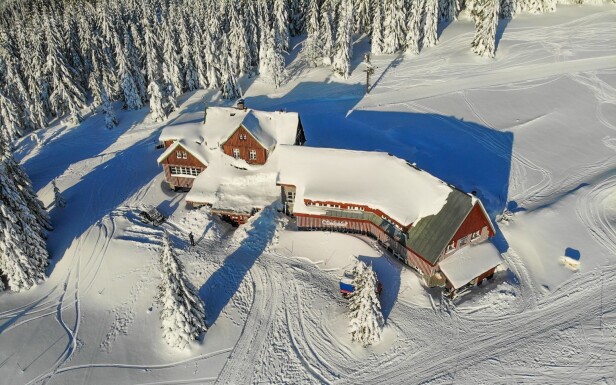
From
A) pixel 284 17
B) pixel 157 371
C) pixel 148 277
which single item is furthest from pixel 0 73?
pixel 157 371

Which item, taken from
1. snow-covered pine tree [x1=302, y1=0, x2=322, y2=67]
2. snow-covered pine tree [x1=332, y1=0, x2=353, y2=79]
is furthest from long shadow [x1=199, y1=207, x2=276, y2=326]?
snow-covered pine tree [x1=302, y1=0, x2=322, y2=67]

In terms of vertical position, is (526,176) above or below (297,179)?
below

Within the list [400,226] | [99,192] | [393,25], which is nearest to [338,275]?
[400,226]

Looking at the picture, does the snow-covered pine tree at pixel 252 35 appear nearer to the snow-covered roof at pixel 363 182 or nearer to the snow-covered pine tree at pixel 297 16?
the snow-covered pine tree at pixel 297 16

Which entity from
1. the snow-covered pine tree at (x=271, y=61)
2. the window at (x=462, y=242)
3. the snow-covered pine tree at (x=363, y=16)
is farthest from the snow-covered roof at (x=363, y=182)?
the snow-covered pine tree at (x=363, y=16)

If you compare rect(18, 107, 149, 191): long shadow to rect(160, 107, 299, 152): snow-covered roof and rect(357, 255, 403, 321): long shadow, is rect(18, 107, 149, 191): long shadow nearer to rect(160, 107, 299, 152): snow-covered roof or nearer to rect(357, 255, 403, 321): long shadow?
rect(160, 107, 299, 152): snow-covered roof

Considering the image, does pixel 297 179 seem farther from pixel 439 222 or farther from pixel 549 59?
pixel 549 59
